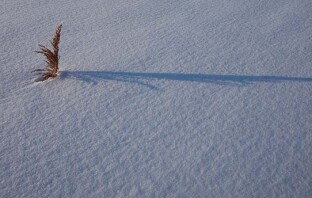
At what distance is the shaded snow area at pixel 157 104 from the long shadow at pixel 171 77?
12 mm

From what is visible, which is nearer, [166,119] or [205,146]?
[205,146]

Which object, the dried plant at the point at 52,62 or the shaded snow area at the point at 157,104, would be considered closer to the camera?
the shaded snow area at the point at 157,104

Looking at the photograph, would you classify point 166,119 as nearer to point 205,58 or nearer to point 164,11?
point 205,58

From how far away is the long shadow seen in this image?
2121 millimetres

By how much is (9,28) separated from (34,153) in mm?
1534

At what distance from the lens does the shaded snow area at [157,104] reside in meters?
1.54

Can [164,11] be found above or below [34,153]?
above

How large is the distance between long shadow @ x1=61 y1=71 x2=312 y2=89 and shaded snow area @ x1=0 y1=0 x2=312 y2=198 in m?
0.01

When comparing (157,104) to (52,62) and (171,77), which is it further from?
(52,62)

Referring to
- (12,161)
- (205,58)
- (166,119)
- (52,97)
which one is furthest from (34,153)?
(205,58)

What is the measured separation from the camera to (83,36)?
2.55 metres

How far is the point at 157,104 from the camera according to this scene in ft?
6.36

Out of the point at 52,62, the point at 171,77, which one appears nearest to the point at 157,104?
the point at 171,77

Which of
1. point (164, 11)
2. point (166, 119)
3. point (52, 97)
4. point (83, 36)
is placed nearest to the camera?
point (166, 119)
